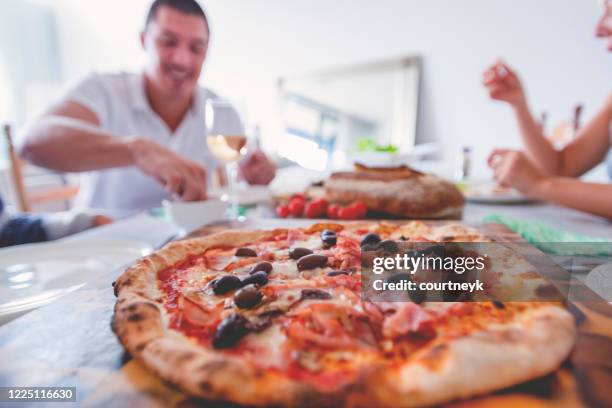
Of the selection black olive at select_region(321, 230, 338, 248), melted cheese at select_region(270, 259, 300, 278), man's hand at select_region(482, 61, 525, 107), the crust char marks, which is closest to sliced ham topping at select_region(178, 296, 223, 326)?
melted cheese at select_region(270, 259, 300, 278)

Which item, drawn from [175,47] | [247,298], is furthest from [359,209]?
[175,47]

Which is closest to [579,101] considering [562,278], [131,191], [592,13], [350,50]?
[592,13]

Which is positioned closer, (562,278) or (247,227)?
(562,278)

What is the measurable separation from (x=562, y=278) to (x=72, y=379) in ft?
3.90

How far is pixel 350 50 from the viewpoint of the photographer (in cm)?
574

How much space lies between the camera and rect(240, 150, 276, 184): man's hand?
8.87ft

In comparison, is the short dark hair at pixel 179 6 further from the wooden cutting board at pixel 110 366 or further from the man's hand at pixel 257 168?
the wooden cutting board at pixel 110 366

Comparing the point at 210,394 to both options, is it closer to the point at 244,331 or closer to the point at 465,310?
the point at 244,331

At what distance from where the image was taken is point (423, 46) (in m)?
5.04

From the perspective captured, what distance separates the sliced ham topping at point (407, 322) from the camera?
74cm

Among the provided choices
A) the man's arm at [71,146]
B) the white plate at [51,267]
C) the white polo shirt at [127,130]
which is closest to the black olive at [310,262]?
the white plate at [51,267]

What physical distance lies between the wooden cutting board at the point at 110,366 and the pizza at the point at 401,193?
1.01m

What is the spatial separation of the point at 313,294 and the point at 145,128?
260 centimetres

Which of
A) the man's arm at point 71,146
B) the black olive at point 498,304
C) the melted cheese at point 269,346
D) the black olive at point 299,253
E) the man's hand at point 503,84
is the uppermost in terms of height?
the man's hand at point 503,84
